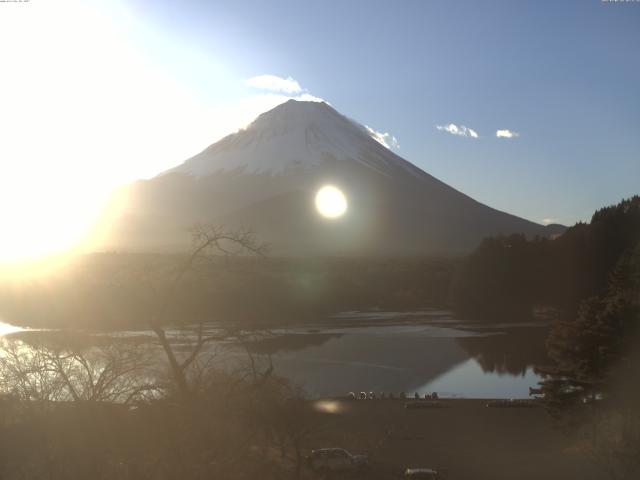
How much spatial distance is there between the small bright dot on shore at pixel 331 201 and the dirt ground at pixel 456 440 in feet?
282

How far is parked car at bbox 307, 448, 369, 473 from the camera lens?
377 inches

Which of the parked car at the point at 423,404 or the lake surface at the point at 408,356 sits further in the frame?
the lake surface at the point at 408,356

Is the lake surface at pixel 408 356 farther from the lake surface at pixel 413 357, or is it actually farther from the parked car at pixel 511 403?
the parked car at pixel 511 403

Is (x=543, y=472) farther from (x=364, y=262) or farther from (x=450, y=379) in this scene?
(x=364, y=262)

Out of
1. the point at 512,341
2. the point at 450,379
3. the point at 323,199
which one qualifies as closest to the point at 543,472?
the point at 450,379

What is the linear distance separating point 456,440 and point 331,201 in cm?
9202

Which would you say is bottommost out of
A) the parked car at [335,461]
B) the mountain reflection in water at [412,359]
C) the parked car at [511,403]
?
the parked car at [335,461]

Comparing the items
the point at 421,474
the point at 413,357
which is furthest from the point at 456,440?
the point at 413,357

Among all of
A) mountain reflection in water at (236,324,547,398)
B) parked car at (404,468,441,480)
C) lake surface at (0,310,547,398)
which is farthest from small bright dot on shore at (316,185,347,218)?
parked car at (404,468,441,480)

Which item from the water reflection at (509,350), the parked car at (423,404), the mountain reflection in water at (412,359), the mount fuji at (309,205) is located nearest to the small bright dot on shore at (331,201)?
the mount fuji at (309,205)

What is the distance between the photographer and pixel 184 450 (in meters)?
4.21

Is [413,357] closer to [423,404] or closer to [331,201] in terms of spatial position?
[423,404]

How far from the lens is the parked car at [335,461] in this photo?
9.58 meters

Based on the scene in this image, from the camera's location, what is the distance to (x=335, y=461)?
9867 mm
